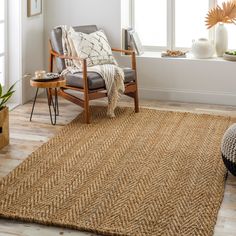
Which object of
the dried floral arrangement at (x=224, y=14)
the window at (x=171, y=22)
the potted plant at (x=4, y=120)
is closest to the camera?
the potted plant at (x=4, y=120)

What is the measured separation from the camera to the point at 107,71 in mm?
5453

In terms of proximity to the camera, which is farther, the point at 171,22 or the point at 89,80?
the point at 171,22

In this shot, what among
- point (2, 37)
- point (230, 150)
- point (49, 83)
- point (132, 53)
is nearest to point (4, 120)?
point (49, 83)

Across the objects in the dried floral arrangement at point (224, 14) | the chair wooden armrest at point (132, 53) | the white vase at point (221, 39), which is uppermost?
the dried floral arrangement at point (224, 14)

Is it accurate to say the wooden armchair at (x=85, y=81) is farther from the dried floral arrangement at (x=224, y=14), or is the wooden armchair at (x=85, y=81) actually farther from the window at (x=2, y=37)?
the dried floral arrangement at (x=224, y=14)

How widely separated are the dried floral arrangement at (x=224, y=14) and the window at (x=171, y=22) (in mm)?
186

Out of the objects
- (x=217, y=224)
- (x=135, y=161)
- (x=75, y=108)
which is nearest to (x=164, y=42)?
(x=75, y=108)

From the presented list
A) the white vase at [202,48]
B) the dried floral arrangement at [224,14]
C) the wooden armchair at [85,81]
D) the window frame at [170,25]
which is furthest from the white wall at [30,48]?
the dried floral arrangement at [224,14]

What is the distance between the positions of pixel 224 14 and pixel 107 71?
1.47 metres

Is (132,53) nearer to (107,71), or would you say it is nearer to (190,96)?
(107,71)

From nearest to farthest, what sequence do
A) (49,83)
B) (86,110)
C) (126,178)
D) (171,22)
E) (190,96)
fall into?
1. (126,178)
2. (49,83)
3. (86,110)
4. (190,96)
5. (171,22)

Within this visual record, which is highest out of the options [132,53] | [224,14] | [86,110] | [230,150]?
[224,14]

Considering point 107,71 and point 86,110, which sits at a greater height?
point 107,71

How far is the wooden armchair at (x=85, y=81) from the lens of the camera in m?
5.33
